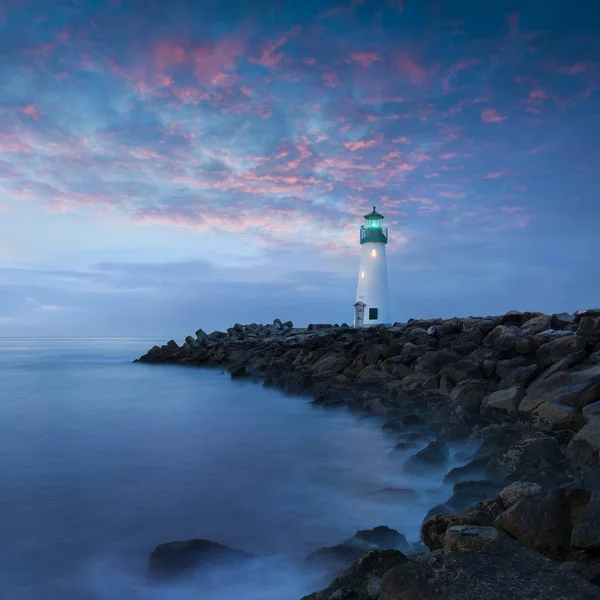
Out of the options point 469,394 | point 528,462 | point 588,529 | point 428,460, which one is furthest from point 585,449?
point 469,394

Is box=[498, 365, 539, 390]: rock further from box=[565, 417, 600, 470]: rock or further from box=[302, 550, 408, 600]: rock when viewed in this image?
box=[302, 550, 408, 600]: rock

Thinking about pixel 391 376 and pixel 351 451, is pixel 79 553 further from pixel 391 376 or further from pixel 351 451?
pixel 391 376

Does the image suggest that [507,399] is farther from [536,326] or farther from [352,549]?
[352,549]

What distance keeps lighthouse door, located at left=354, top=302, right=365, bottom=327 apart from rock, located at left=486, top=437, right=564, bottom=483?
65.0 ft

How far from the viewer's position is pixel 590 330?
276 inches

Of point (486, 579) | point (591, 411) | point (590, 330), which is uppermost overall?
point (590, 330)

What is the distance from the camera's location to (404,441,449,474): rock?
523cm

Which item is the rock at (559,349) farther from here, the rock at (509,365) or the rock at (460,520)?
the rock at (460,520)

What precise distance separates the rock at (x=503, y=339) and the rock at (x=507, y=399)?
55.3 inches

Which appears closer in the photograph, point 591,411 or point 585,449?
point 585,449

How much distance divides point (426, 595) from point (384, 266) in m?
23.5

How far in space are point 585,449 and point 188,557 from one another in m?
3.01

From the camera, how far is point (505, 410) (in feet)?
19.9

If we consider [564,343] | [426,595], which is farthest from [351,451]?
[426,595]
